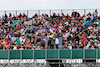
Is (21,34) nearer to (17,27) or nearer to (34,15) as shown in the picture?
(17,27)

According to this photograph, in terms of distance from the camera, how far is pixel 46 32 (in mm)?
31188

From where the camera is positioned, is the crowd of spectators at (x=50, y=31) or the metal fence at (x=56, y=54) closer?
the metal fence at (x=56, y=54)

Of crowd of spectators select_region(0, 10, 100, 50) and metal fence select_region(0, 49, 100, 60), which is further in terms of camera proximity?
crowd of spectators select_region(0, 10, 100, 50)

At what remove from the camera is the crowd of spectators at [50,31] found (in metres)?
29.3

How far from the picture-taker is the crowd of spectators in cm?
2931

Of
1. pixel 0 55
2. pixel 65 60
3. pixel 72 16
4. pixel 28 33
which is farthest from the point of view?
pixel 72 16

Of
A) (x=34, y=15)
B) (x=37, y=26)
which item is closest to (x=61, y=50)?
(x=37, y=26)

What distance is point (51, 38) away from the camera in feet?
97.6

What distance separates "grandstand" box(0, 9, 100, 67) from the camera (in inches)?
1134

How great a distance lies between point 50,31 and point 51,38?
1664 millimetres

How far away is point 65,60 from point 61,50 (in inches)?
52.2

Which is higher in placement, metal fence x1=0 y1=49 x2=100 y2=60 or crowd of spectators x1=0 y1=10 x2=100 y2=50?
crowd of spectators x1=0 y1=10 x2=100 y2=50

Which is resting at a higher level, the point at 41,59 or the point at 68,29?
the point at 68,29

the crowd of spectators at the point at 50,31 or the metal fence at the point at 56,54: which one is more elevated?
the crowd of spectators at the point at 50,31
